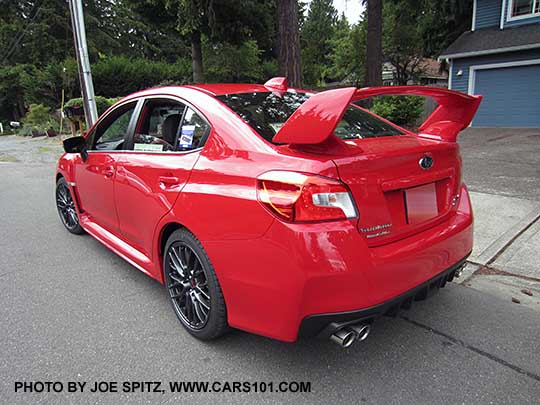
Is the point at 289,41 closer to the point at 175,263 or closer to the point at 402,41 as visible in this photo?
the point at 175,263

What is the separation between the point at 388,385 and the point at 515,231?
2.99 meters

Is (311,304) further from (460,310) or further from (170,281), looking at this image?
(460,310)

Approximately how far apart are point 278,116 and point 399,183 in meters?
0.92

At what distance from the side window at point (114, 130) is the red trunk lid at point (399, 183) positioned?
210cm

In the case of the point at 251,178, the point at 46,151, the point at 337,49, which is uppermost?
the point at 337,49

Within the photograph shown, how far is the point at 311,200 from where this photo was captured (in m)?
1.84

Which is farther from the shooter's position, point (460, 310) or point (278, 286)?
point (460, 310)

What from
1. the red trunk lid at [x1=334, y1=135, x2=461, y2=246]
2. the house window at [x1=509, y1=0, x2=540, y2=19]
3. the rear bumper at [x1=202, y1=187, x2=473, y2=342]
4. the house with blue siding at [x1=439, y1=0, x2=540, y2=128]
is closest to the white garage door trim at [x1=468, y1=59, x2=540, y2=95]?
the house with blue siding at [x1=439, y1=0, x2=540, y2=128]

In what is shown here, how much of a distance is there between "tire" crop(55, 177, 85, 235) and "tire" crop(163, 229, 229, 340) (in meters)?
2.28

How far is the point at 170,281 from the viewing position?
2.71 metres

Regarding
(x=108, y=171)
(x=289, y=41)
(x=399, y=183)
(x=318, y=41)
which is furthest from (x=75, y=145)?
(x=318, y=41)

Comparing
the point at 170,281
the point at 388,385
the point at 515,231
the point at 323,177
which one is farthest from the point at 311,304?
the point at 515,231

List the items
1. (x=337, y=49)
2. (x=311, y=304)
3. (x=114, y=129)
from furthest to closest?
(x=337, y=49), (x=114, y=129), (x=311, y=304)

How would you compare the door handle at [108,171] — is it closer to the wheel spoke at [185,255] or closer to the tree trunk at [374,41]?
the wheel spoke at [185,255]
